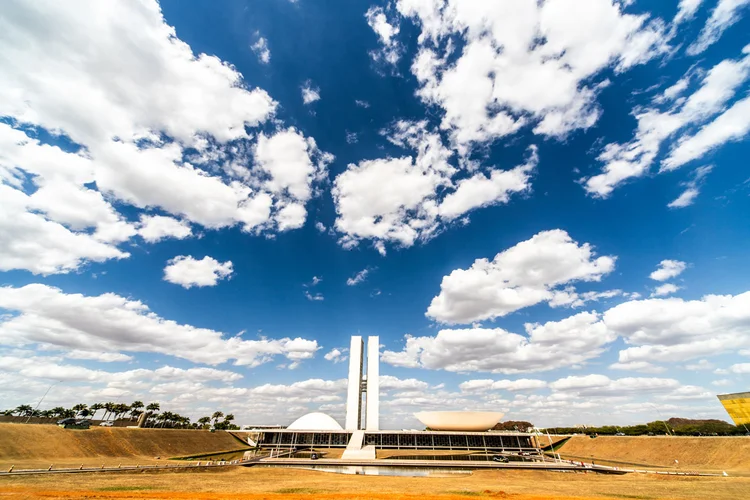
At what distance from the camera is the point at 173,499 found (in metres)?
22.5

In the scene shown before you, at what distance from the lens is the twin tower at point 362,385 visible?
351ft

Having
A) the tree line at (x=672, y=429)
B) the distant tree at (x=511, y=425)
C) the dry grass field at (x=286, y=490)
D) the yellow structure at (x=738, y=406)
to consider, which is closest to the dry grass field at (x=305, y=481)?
the dry grass field at (x=286, y=490)

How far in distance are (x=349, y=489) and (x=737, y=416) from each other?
340 feet

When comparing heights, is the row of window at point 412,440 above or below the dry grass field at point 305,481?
above

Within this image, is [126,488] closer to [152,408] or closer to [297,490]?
[297,490]

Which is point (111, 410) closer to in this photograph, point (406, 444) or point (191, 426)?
point (191, 426)

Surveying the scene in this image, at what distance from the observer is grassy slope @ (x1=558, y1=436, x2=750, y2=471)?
57.7 metres

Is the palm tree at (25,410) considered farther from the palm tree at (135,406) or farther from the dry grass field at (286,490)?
the dry grass field at (286,490)

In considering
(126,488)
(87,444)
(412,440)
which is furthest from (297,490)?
(412,440)

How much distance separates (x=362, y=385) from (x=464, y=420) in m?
37.7

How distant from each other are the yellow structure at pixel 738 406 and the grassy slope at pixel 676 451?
16.3 metres

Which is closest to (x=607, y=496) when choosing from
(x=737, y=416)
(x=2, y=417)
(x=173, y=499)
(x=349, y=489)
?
(x=349, y=489)

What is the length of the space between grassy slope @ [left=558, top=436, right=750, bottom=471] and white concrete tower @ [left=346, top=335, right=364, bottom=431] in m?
65.9

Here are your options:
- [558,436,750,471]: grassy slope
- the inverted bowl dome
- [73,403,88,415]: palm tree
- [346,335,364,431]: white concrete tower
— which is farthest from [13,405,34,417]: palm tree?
[558,436,750,471]: grassy slope
